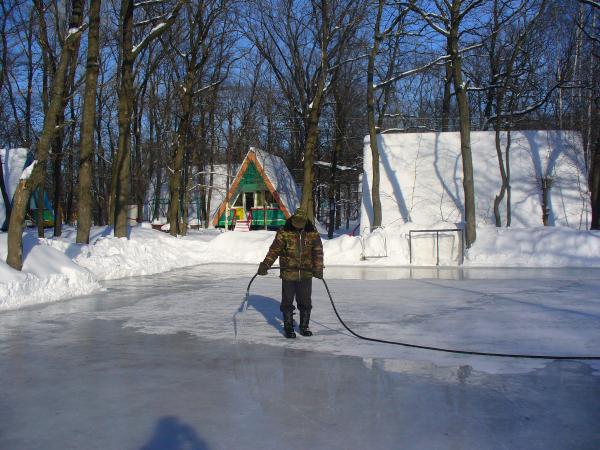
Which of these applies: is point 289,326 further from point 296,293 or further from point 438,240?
point 438,240

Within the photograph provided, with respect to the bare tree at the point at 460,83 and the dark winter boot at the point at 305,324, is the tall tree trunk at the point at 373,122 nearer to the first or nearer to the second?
the bare tree at the point at 460,83

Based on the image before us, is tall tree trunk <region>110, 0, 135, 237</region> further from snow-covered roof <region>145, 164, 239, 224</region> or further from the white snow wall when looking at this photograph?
snow-covered roof <region>145, 164, 239, 224</region>

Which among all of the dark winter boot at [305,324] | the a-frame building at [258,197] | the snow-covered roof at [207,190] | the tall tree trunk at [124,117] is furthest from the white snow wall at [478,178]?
the dark winter boot at [305,324]

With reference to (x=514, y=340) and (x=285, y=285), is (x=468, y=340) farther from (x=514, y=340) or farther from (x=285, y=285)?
(x=285, y=285)

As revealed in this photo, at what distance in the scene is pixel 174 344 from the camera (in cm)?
722

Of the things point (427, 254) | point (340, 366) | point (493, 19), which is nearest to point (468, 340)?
point (340, 366)

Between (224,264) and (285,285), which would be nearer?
(285,285)

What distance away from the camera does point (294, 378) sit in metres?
5.61

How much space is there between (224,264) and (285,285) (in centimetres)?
1372

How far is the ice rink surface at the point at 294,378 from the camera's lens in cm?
407

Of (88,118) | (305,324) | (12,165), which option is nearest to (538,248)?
(305,324)

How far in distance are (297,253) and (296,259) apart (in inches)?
3.2

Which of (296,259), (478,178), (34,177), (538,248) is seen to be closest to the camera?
(296,259)

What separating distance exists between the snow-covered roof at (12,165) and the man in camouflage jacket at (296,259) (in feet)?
74.5
